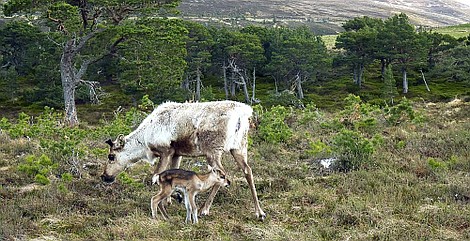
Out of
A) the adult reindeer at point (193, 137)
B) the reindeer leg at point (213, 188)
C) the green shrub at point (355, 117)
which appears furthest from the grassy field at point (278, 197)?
the green shrub at point (355, 117)

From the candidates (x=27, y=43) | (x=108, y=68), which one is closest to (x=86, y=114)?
(x=108, y=68)

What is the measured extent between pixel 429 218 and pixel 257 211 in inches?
92.1

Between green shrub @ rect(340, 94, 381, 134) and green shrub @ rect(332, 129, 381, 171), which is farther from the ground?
green shrub @ rect(332, 129, 381, 171)

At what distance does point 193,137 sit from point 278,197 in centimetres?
179

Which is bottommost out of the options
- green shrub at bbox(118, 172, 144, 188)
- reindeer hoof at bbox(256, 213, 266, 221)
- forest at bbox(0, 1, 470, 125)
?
forest at bbox(0, 1, 470, 125)

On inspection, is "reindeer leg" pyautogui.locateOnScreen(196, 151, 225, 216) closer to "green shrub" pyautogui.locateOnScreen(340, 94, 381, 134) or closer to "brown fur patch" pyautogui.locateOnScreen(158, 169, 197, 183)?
"brown fur patch" pyautogui.locateOnScreen(158, 169, 197, 183)

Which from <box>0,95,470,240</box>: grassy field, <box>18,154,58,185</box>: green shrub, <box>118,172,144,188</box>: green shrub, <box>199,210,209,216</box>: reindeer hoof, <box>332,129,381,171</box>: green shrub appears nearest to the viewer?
<box>0,95,470,240</box>: grassy field

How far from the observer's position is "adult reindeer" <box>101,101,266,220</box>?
23.4 ft

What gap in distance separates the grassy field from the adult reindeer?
1.95ft

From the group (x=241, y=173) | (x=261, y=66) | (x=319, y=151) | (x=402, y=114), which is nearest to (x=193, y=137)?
(x=241, y=173)

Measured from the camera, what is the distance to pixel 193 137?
7273mm

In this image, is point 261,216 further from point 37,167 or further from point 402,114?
point 402,114

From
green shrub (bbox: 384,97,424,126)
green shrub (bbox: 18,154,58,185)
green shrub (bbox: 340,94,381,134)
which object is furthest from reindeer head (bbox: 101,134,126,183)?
green shrub (bbox: 384,97,424,126)

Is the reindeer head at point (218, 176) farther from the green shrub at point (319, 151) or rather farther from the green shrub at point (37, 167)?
the green shrub at point (319, 151)
